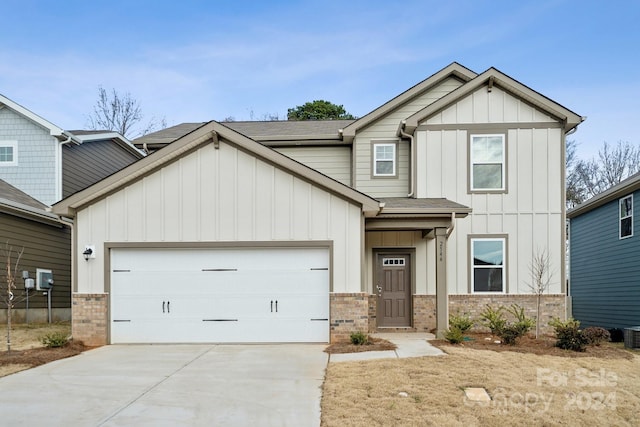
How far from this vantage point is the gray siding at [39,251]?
15617mm

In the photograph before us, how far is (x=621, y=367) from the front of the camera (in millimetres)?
9562

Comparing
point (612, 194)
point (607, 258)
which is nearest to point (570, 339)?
point (612, 194)

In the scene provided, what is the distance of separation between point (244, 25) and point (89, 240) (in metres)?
9.87

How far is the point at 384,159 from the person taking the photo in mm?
15656

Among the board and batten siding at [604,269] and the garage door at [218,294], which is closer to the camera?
the garage door at [218,294]

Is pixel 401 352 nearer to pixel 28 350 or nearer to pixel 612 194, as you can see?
pixel 28 350

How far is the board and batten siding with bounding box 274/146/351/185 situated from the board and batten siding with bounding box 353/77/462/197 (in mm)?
613

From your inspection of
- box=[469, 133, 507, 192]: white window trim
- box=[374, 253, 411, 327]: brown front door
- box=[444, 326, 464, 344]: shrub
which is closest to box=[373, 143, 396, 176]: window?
box=[469, 133, 507, 192]: white window trim

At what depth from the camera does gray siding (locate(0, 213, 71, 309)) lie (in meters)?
15.6

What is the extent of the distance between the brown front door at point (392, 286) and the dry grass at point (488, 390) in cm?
456

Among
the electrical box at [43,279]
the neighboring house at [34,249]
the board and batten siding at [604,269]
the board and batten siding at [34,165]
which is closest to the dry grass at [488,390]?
the board and batten siding at [604,269]

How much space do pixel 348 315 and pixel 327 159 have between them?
5.75m

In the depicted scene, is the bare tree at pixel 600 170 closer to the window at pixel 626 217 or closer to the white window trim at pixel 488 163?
the window at pixel 626 217

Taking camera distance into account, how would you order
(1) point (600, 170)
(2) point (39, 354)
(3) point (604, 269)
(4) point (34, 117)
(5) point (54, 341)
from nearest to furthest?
(2) point (39, 354), (5) point (54, 341), (4) point (34, 117), (3) point (604, 269), (1) point (600, 170)
